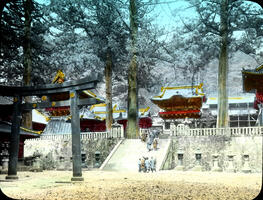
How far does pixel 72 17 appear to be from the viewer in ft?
55.5

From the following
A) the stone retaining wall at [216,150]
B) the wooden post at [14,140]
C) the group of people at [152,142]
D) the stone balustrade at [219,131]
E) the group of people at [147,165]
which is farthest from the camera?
the group of people at [152,142]

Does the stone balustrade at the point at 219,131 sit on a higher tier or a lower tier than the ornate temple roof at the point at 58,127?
lower

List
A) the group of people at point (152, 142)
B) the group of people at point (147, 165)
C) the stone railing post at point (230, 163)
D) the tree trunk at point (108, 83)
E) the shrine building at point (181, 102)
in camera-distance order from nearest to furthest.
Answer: the group of people at point (147, 165) < the stone railing post at point (230, 163) < the group of people at point (152, 142) < the tree trunk at point (108, 83) < the shrine building at point (181, 102)

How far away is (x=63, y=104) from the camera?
11.3 m

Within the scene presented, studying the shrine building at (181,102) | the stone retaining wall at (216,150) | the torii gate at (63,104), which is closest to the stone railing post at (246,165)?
the stone retaining wall at (216,150)

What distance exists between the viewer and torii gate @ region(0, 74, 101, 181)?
10.4 m

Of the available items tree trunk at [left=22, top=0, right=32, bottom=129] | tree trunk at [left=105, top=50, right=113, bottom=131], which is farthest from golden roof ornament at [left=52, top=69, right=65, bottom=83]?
tree trunk at [left=105, top=50, right=113, bottom=131]

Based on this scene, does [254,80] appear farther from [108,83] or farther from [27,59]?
[27,59]

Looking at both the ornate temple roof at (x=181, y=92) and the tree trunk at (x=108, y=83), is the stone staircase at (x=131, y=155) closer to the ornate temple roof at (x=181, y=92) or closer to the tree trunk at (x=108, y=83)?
the tree trunk at (x=108, y=83)

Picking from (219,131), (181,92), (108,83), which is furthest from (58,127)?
(219,131)

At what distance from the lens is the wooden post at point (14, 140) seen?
11236 millimetres

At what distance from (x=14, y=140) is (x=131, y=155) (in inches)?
275

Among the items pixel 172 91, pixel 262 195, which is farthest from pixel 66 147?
pixel 262 195

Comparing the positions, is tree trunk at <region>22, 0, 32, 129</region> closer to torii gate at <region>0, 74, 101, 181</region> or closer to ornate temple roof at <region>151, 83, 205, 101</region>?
torii gate at <region>0, 74, 101, 181</region>
